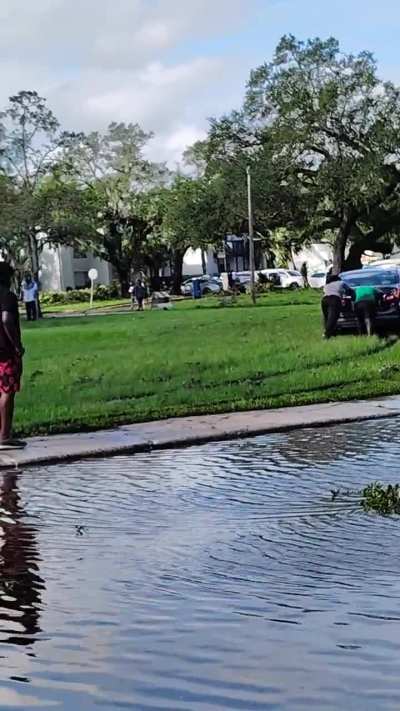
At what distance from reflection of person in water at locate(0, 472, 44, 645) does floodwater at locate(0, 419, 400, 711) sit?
13 mm

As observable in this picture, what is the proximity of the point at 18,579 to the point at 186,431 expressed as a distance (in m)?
5.59

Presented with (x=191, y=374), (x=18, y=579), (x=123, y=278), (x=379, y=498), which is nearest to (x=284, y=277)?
(x=123, y=278)

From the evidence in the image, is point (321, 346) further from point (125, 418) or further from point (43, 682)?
point (43, 682)

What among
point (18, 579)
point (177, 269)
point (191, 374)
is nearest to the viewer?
point (18, 579)

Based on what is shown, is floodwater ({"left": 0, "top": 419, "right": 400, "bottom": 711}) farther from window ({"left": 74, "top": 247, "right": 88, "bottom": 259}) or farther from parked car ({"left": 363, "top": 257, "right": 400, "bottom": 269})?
window ({"left": 74, "top": 247, "right": 88, "bottom": 259})

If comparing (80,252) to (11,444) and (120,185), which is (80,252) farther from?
(11,444)

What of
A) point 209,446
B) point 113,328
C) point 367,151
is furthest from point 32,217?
point 209,446

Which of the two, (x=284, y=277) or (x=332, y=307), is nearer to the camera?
(x=332, y=307)

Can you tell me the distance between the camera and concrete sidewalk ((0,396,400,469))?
34.0 feet

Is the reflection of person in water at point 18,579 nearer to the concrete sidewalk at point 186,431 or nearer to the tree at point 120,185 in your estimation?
the concrete sidewalk at point 186,431

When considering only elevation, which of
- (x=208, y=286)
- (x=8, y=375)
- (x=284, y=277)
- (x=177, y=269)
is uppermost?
(x=177, y=269)

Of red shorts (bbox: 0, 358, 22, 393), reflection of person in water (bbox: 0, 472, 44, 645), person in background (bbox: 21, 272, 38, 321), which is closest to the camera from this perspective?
reflection of person in water (bbox: 0, 472, 44, 645)

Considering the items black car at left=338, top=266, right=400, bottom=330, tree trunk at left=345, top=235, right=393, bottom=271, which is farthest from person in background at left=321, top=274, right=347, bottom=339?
tree trunk at left=345, top=235, right=393, bottom=271

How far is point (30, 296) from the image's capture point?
4084cm
